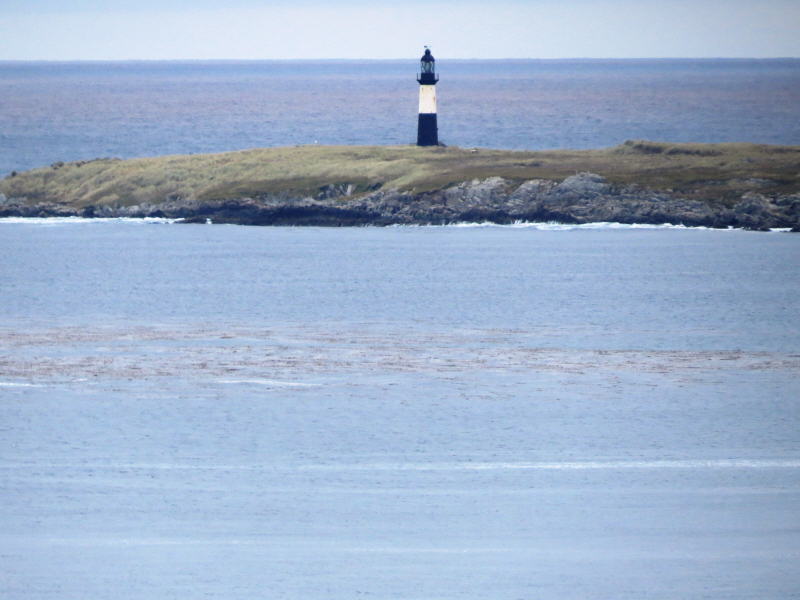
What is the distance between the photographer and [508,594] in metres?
21.0

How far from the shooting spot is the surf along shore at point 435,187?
69875 millimetres

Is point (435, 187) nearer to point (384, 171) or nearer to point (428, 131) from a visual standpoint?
point (384, 171)

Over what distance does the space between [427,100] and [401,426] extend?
180 ft

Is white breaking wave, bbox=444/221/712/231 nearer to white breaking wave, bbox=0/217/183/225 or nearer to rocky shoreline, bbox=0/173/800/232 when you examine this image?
rocky shoreline, bbox=0/173/800/232

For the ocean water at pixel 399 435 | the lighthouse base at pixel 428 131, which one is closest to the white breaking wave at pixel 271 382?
the ocean water at pixel 399 435

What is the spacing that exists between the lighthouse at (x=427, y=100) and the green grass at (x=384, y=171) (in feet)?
5.55

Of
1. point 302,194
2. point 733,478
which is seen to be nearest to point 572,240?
point 302,194

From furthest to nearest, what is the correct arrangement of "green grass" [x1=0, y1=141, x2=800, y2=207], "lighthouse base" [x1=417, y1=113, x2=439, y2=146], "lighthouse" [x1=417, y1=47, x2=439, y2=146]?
"lighthouse base" [x1=417, y1=113, x2=439, y2=146] → "lighthouse" [x1=417, y1=47, x2=439, y2=146] → "green grass" [x1=0, y1=141, x2=800, y2=207]

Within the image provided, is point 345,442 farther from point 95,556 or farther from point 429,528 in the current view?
point 95,556

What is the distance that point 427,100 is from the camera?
84.6m

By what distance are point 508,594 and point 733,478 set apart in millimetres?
7691

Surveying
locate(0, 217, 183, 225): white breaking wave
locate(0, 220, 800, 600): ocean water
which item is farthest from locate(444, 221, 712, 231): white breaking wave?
locate(0, 217, 183, 225): white breaking wave

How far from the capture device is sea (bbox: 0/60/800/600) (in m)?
22.2

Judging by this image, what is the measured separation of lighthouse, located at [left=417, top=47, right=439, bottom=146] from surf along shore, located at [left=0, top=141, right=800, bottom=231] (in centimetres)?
260
